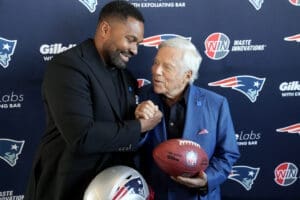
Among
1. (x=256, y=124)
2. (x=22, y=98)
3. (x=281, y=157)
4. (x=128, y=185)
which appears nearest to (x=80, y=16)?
(x=22, y=98)

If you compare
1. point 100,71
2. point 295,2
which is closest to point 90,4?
point 100,71

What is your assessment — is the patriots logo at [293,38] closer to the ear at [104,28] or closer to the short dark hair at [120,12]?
the short dark hair at [120,12]

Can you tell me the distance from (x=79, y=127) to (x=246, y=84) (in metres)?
1.25

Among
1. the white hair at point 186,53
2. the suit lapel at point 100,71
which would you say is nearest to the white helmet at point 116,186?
the suit lapel at point 100,71

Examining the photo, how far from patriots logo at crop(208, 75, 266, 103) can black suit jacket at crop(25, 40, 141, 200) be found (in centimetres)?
77

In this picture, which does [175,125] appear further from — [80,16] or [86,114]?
[80,16]

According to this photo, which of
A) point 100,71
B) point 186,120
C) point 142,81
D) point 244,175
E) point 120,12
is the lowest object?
point 244,175

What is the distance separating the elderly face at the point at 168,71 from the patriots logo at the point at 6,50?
83cm

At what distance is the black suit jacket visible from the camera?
1.51 meters

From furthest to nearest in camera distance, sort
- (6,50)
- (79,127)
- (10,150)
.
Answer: (10,150) < (6,50) < (79,127)

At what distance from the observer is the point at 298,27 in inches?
94.3

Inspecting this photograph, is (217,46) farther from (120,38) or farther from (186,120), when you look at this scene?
(120,38)

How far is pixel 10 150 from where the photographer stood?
2221 millimetres

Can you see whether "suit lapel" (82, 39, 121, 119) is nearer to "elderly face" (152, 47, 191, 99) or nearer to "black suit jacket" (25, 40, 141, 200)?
"black suit jacket" (25, 40, 141, 200)
